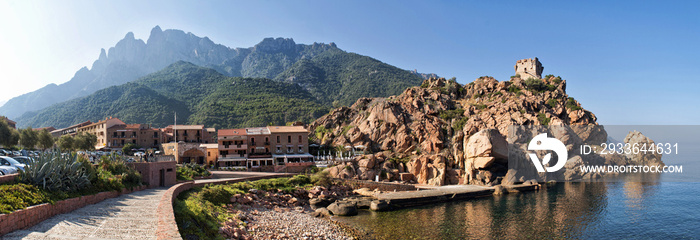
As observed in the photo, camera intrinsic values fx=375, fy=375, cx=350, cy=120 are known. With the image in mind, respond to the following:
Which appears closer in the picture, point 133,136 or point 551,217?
point 551,217

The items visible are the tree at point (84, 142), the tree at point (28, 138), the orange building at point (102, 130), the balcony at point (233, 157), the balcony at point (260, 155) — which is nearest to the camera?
the tree at point (28, 138)

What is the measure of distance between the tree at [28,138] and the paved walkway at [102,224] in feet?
134

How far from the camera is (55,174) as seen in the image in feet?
47.3

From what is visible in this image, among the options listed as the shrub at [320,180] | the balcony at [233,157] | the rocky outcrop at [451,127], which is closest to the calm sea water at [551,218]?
the rocky outcrop at [451,127]

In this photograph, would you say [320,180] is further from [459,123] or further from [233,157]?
[459,123]

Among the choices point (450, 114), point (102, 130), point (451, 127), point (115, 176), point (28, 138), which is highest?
point (450, 114)

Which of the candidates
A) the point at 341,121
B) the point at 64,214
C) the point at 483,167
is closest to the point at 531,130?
the point at 483,167

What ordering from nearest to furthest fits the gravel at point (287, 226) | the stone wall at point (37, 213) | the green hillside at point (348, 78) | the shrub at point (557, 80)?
the stone wall at point (37, 213) → the gravel at point (287, 226) → the shrub at point (557, 80) → the green hillside at point (348, 78)

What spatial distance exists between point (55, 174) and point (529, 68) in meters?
88.0

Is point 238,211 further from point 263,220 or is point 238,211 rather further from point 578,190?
point 578,190

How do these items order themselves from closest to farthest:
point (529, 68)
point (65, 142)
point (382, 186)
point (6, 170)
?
point (6, 170) → point (382, 186) → point (65, 142) → point (529, 68)

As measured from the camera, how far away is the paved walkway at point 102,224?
35.4 ft

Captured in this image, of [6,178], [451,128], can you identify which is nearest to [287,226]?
[6,178]

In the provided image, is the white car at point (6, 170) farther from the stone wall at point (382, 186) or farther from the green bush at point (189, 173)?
the stone wall at point (382, 186)
